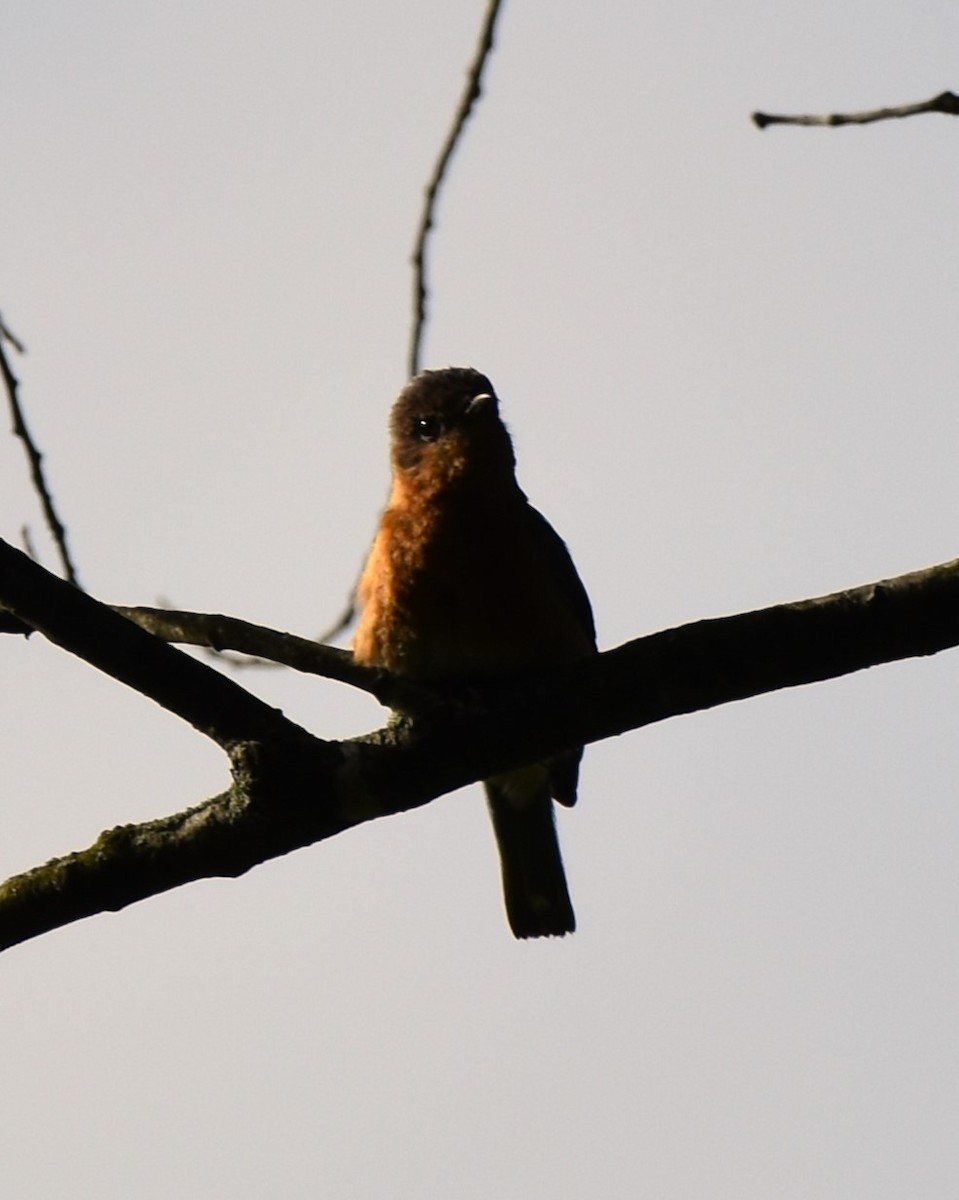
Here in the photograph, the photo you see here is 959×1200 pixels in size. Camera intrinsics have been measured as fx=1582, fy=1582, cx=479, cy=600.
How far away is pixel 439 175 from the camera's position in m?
3.72

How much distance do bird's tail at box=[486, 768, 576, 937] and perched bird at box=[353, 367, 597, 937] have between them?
0.16 meters

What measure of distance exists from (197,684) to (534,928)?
3.24 meters

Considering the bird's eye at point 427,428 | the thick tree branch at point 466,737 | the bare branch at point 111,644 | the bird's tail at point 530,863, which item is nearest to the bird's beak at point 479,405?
the bird's eye at point 427,428

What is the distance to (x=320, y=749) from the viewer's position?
3.24m

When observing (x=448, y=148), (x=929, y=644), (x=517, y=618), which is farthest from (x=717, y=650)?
(x=517, y=618)

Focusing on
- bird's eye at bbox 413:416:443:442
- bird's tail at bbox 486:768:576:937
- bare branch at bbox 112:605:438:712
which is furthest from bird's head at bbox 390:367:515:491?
bare branch at bbox 112:605:438:712


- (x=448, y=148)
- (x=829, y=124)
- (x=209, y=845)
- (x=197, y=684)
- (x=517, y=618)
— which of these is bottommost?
(x=209, y=845)

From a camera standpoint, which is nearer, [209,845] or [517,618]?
[209,845]

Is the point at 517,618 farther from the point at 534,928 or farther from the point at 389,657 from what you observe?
the point at 534,928

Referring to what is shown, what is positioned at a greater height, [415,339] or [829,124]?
[415,339]

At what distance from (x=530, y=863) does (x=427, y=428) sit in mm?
1727

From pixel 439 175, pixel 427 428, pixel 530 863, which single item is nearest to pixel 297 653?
pixel 439 175

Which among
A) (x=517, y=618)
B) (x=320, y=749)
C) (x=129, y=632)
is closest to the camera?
(x=129, y=632)

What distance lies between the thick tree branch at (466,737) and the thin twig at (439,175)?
0.95 m
